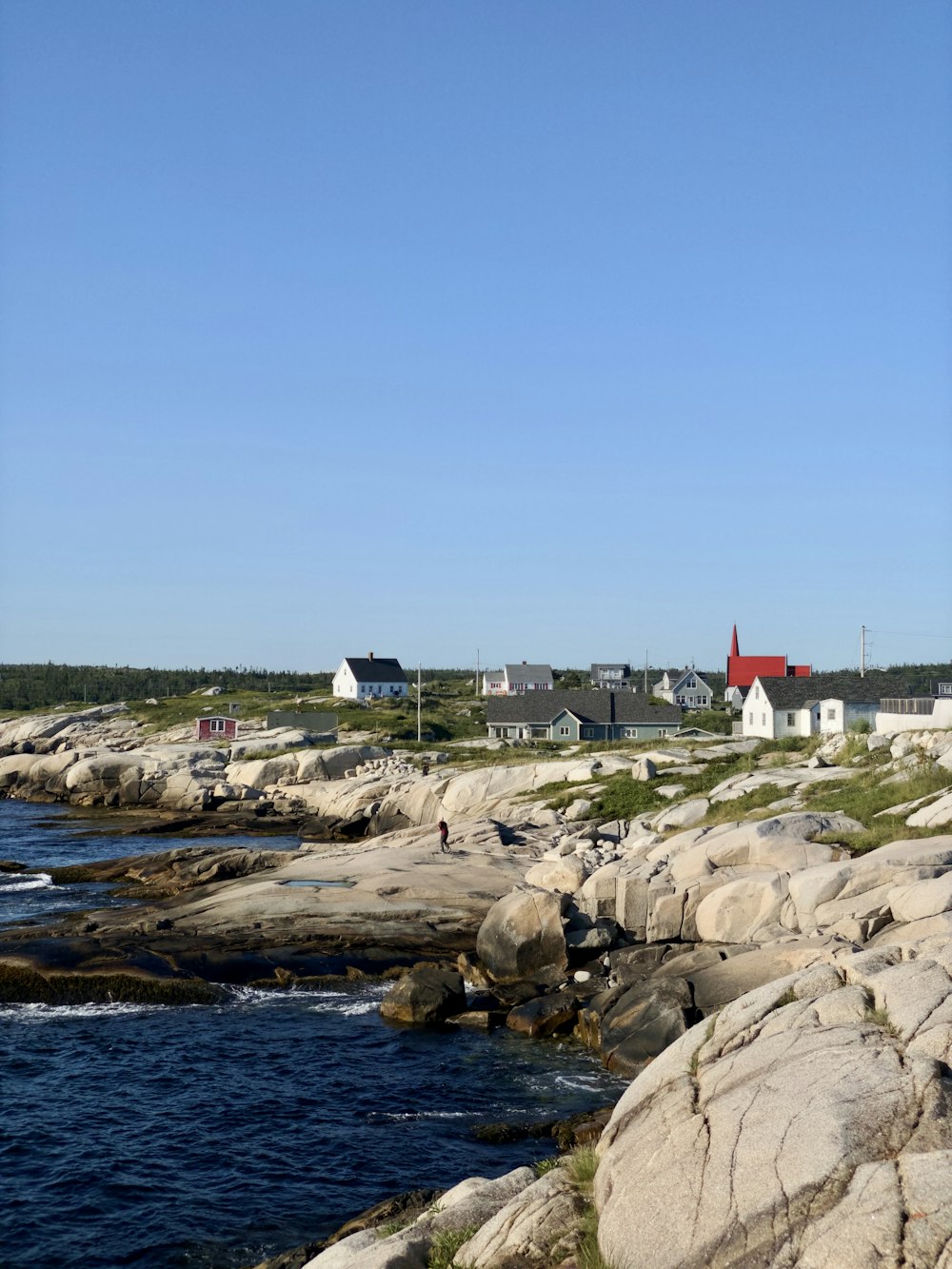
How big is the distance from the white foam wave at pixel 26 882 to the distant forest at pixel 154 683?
9236cm

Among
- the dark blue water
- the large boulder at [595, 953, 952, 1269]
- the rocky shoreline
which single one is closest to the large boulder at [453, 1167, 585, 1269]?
the rocky shoreline

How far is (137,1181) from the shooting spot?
20000 millimetres

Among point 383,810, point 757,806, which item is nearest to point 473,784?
point 383,810

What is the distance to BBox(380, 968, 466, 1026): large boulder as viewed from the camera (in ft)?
96.2

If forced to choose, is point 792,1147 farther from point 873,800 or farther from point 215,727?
point 215,727

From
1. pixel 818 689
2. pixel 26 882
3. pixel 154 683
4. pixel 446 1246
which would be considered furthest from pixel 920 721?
pixel 154 683

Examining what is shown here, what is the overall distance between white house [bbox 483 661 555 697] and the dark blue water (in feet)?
347

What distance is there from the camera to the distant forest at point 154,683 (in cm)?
15962

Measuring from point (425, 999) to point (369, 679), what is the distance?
10430cm

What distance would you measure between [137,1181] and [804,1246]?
14.5 metres

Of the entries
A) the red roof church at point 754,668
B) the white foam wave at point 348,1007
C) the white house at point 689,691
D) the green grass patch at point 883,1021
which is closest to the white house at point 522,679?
the white house at point 689,691

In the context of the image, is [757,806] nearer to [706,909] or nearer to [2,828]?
[706,909]

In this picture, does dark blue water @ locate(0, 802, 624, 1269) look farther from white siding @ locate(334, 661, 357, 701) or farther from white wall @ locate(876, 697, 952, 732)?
white siding @ locate(334, 661, 357, 701)

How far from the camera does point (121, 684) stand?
585 ft
